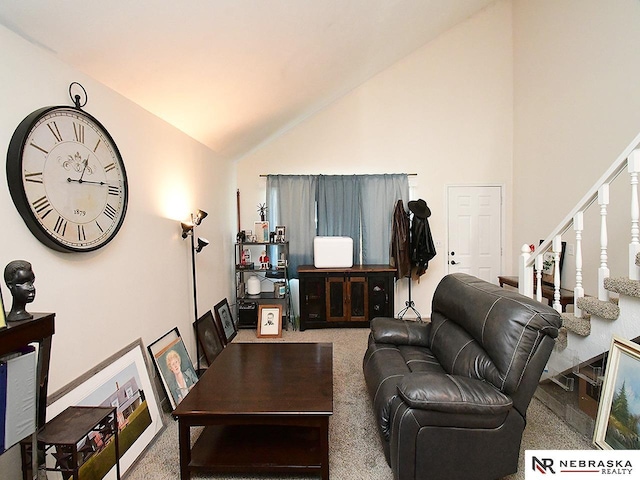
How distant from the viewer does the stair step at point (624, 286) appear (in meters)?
1.98

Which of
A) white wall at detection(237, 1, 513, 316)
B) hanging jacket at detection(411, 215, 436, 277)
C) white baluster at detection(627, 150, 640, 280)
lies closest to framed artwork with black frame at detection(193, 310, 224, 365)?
white wall at detection(237, 1, 513, 316)

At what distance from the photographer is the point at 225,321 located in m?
4.13

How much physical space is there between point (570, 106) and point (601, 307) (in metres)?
2.67

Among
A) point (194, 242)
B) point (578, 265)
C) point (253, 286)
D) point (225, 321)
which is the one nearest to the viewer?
point (578, 265)

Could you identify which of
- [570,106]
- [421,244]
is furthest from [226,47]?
[570,106]

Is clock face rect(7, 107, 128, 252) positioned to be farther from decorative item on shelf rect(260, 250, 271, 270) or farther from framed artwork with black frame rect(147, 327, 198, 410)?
decorative item on shelf rect(260, 250, 271, 270)

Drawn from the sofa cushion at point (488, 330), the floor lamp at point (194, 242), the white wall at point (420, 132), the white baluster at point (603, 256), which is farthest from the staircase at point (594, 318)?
the floor lamp at point (194, 242)

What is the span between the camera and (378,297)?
14.8 feet

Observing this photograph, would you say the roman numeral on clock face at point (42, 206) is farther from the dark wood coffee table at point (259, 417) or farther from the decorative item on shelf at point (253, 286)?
the decorative item on shelf at point (253, 286)

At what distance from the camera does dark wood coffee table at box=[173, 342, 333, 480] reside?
70.0 inches

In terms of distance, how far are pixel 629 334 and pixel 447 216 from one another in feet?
10.1

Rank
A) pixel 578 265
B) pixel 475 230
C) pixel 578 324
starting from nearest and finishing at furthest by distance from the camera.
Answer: pixel 578 324, pixel 578 265, pixel 475 230

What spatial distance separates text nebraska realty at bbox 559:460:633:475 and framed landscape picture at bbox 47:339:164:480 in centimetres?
196

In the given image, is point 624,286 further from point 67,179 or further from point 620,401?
point 67,179
